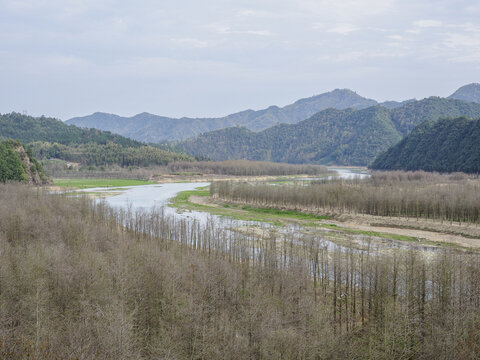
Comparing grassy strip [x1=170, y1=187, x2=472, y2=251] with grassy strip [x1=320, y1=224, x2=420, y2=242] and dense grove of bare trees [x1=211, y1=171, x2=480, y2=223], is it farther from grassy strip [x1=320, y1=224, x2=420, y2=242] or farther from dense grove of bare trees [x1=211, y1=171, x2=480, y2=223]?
dense grove of bare trees [x1=211, y1=171, x2=480, y2=223]

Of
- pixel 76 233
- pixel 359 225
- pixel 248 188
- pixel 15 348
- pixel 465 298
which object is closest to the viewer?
pixel 15 348

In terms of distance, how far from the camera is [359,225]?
75875mm

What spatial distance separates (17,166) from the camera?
113 metres

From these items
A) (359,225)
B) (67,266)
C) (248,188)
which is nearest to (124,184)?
(248,188)

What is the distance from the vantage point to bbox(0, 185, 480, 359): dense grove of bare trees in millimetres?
19906

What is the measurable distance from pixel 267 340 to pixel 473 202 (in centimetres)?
6752

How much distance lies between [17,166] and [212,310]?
108635mm

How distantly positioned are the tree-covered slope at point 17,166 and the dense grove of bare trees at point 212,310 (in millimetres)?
79944

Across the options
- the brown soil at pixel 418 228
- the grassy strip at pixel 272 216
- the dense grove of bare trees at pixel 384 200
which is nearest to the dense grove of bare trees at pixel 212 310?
the grassy strip at pixel 272 216

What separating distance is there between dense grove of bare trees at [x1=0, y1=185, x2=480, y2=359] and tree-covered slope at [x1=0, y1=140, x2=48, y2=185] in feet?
262

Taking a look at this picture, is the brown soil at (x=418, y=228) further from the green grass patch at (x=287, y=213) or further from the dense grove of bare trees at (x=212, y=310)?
the dense grove of bare trees at (x=212, y=310)

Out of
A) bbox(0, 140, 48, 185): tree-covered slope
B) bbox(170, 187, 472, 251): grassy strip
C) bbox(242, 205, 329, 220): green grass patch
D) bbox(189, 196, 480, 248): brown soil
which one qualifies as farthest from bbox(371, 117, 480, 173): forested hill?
bbox(0, 140, 48, 185): tree-covered slope

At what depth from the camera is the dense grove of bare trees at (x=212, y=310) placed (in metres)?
19.9

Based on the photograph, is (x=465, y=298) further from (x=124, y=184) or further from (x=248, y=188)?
(x=124, y=184)
